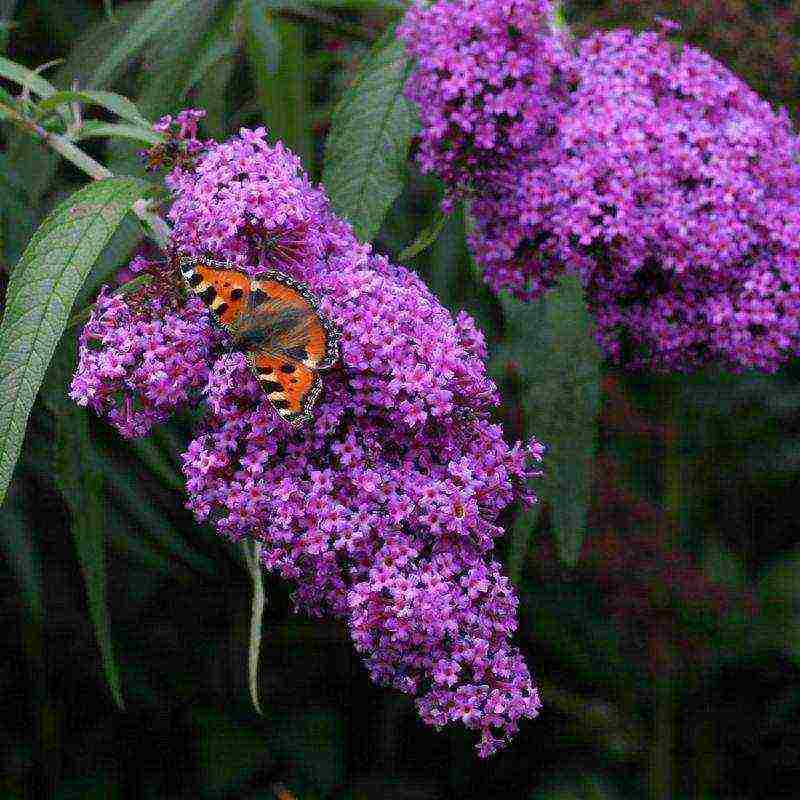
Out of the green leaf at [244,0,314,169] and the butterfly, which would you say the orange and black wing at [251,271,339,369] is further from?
the green leaf at [244,0,314,169]

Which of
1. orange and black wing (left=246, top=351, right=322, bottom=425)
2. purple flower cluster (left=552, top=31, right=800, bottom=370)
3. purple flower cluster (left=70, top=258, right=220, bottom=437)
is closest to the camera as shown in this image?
orange and black wing (left=246, top=351, right=322, bottom=425)

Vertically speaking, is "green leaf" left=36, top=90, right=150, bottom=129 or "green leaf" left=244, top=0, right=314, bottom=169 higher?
"green leaf" left=244, top=0, right=314, bottom=169

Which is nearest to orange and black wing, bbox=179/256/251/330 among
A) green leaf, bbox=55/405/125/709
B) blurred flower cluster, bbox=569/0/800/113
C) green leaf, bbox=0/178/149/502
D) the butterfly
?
the butterfly

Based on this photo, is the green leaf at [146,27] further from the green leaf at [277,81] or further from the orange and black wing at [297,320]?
the orange and black wing at [297,320]

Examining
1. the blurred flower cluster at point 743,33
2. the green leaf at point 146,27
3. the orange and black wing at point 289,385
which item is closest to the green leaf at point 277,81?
the green leaf at point 146,27

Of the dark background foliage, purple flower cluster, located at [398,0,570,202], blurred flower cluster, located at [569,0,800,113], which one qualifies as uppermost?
blurred flower cluster, located at [569,0,800,113]

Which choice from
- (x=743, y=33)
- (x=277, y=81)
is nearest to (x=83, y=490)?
(x=277, y=81)

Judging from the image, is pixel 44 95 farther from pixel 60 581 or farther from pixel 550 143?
pixel 60 581
